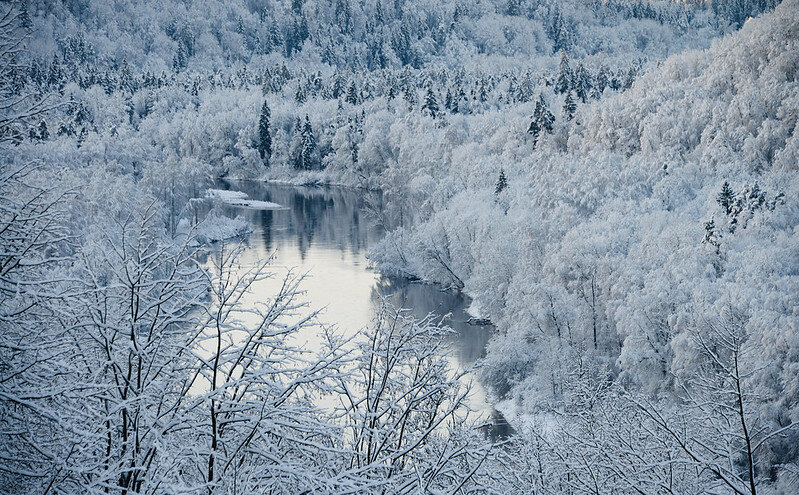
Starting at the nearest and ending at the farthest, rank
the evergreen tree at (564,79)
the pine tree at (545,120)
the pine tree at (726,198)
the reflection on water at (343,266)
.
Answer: the pine tree at (726,198), the reflection on water at (343,266), the pine tree at (545,120), the evergreen tree at (564,79)

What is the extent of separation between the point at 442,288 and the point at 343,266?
621 centimetres

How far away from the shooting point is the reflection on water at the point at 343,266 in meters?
29.3

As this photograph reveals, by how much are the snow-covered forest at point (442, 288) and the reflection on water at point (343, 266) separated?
1.39 meters

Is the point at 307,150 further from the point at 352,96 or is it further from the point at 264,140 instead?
the point at 352,96

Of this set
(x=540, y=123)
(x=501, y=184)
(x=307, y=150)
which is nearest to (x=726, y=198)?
(x=501, y=184)

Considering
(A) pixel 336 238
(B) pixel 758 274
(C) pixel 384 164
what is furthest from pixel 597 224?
(C) pixel 384 164

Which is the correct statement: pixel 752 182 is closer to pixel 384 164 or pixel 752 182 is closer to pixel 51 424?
pixel 51 424

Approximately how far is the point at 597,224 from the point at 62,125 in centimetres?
6653

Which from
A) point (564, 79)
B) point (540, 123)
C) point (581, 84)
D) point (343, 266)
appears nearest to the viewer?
point (343, 266)

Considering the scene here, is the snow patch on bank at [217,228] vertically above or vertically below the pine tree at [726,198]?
below

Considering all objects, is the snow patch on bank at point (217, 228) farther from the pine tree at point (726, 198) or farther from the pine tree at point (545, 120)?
the pine tree at point (726, 198)

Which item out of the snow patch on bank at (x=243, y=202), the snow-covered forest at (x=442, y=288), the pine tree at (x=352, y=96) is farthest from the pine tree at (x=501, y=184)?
the pine tree at (x=352, y=96)

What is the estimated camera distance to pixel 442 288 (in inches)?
1494

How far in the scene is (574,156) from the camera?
147 feet
